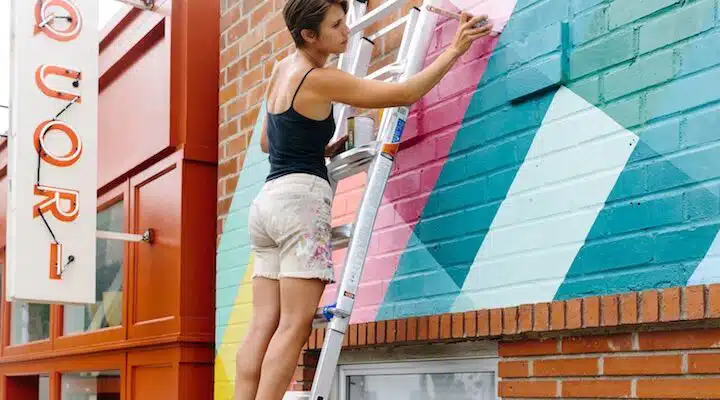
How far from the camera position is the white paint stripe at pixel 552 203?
131 inches

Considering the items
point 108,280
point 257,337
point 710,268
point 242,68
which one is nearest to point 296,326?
point 257,337

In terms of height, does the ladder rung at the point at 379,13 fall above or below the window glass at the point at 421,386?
above

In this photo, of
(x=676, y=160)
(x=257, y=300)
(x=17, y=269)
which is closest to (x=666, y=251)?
(x=676, y=160)

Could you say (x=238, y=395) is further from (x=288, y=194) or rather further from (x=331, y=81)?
(x=331, y=81)

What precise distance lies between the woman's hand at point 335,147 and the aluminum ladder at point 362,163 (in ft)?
0.23

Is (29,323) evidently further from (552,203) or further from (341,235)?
(552,203)

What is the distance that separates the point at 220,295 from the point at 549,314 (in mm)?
2809

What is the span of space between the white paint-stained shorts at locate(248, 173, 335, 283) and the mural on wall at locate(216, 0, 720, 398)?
619mm

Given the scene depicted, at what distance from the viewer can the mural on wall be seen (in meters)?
3.02

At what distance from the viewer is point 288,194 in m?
3.53

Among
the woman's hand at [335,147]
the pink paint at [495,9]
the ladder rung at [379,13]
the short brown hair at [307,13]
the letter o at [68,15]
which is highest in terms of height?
the letter o at [68,15]

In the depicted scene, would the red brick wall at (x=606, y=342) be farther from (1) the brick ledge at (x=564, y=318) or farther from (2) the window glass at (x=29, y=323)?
(2) the window glass at (x=29, y=323)

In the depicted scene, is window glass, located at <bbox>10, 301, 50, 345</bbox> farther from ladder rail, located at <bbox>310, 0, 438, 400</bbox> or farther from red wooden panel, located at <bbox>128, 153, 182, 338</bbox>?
ladder rail, located at <bbox>310, 0, 438, 400</bbox>

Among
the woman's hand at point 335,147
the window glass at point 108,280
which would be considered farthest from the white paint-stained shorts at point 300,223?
the window glass at point 108,280
